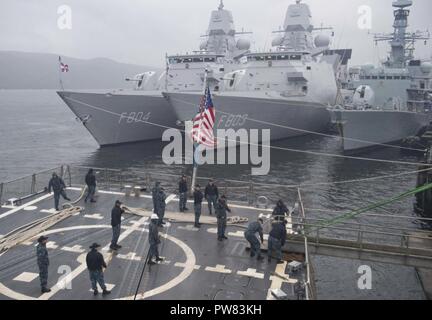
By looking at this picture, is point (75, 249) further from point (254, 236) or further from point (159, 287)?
point (254, 236)

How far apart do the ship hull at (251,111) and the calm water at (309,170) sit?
8.95 ft

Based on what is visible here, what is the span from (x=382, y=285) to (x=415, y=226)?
22.6 feet

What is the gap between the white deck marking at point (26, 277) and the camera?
9856 millimetres

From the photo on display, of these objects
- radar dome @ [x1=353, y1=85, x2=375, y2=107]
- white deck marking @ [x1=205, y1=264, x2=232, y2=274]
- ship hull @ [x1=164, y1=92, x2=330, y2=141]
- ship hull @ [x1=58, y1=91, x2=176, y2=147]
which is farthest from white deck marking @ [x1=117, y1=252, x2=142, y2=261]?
radar dome @ [x1=353, y1=85, x2=375, y2=107]

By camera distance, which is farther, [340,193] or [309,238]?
[340,193]

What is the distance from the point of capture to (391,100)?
137 ft

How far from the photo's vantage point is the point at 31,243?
1202 centimetres

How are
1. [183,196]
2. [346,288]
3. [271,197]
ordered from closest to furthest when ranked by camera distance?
[346,288], [183,196], [271,197]

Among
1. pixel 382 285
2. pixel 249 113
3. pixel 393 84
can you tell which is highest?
pixel 393 84

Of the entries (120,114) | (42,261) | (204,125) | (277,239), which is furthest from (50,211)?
(120,114)

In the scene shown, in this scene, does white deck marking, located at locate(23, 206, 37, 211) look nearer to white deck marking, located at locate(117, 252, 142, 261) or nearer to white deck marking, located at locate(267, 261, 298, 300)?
white deck marking, located at locate(117, 252, 142, 261)

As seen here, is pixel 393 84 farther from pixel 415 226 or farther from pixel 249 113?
pixel 415 226

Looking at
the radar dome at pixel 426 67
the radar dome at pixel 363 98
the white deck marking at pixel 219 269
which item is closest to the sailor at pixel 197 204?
the white deck marking at pixel 219 269
